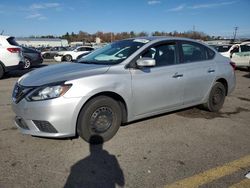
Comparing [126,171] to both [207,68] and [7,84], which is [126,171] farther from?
[7,84]

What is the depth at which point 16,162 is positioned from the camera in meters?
3.72

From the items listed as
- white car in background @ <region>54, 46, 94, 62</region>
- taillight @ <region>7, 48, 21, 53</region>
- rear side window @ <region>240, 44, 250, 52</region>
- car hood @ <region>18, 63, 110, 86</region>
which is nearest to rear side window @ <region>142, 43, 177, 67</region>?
car hood @ <region>18, 63, 110, 86</region>

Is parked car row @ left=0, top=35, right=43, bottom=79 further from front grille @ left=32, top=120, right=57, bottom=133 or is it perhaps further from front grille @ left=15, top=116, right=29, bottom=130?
front grille @ left=32, top=120, right=57, bottom=133

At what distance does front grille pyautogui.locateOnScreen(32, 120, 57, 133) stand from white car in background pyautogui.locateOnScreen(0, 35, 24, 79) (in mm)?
7847

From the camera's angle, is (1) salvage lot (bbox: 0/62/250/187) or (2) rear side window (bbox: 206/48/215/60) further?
(2) rear side window (bbox: 206/48/215/60)

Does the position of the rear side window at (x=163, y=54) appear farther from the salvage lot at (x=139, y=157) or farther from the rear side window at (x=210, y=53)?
the salvage lot at (x=139, y=157)

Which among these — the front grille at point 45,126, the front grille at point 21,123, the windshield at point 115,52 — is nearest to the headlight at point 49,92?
the front grille at point 45,126

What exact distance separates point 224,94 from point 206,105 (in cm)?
58

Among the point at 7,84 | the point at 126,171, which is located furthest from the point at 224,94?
the point at 7,84

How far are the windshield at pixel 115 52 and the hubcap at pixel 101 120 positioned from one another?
85 cm

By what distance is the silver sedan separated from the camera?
3.97 meters

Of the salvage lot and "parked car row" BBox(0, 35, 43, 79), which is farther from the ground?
"parked car row" BBox(0, 35, 43, 79)

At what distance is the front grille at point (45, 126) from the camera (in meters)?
3.97

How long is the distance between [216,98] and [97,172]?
3590 mm
